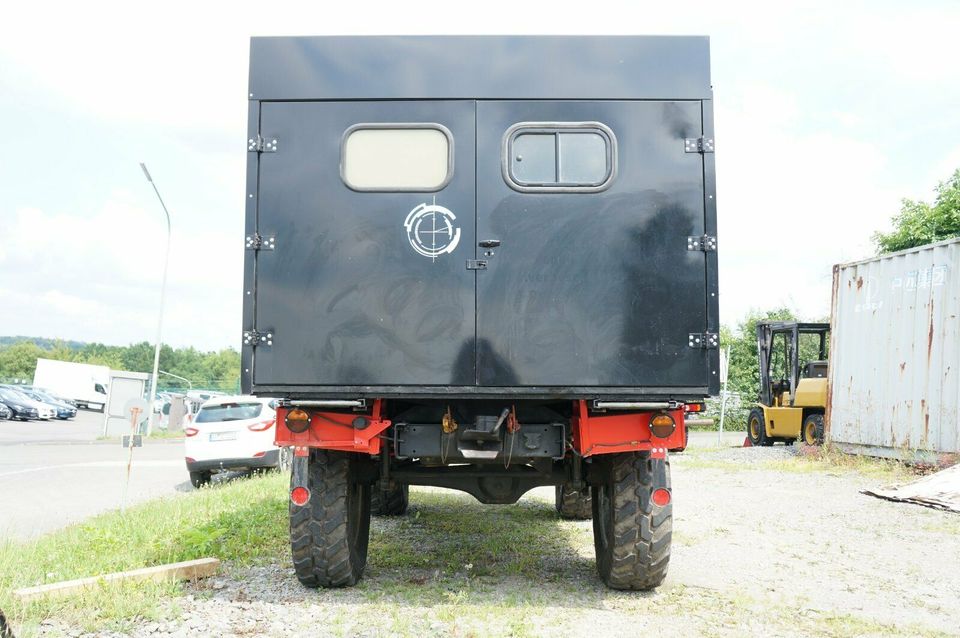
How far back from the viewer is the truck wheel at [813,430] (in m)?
17.3

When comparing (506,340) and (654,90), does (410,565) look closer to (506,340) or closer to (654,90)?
(506,340)

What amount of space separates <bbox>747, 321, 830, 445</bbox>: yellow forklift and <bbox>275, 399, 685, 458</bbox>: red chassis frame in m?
13.4

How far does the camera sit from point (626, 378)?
498 centimetres

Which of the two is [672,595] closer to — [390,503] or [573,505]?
[573,505]

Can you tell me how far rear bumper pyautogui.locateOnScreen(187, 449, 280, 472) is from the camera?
13000mm

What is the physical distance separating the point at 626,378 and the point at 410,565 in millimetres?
2554

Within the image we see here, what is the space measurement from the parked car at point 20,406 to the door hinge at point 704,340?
4028cm

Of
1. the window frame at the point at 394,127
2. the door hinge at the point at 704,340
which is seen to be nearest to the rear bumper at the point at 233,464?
the window frame at the point at 394,127

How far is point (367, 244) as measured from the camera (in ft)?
16.6

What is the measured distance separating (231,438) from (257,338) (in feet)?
28.4

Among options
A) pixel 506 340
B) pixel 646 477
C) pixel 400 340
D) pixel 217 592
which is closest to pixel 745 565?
pixel 646 477

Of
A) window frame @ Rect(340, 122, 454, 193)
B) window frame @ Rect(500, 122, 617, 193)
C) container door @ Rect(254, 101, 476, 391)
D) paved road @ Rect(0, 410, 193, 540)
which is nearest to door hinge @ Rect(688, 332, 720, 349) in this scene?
window frame @ Rect(500, 122, 617, 193)

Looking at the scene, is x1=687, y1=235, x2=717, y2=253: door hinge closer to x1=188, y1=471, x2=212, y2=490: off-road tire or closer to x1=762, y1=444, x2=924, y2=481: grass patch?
x1=762, y1=444, x2=924, y2=481: grass patch

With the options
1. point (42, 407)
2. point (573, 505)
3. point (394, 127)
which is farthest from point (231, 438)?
point (42, 407)
